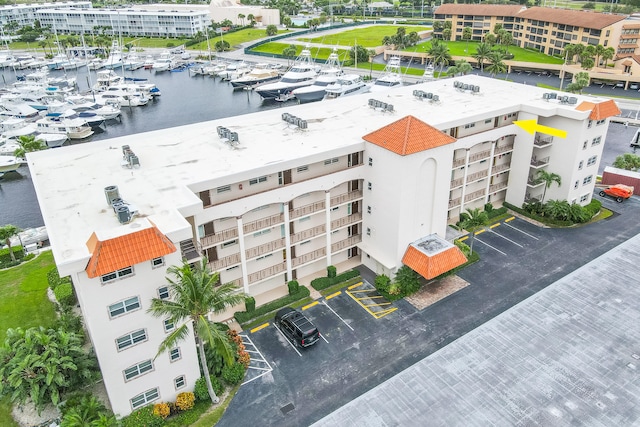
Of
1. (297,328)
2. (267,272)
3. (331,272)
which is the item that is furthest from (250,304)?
(331,272)

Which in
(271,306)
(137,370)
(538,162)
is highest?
(538,162)

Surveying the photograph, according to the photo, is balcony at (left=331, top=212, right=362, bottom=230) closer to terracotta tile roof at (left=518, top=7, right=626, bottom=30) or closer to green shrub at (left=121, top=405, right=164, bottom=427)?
green shrub at (left=121, top=405, right=164, bottom=427)

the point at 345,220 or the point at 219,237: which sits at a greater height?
the point at 219,237

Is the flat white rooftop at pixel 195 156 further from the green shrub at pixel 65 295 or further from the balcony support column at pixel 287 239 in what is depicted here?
the green shrub at pixel 65 295

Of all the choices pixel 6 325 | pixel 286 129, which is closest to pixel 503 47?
pixel 286 129

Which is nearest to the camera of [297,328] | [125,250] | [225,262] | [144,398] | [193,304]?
[125,250]

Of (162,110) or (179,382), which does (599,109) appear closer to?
(179,382)

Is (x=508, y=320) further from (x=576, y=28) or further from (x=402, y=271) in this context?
(x=576, y=28)
